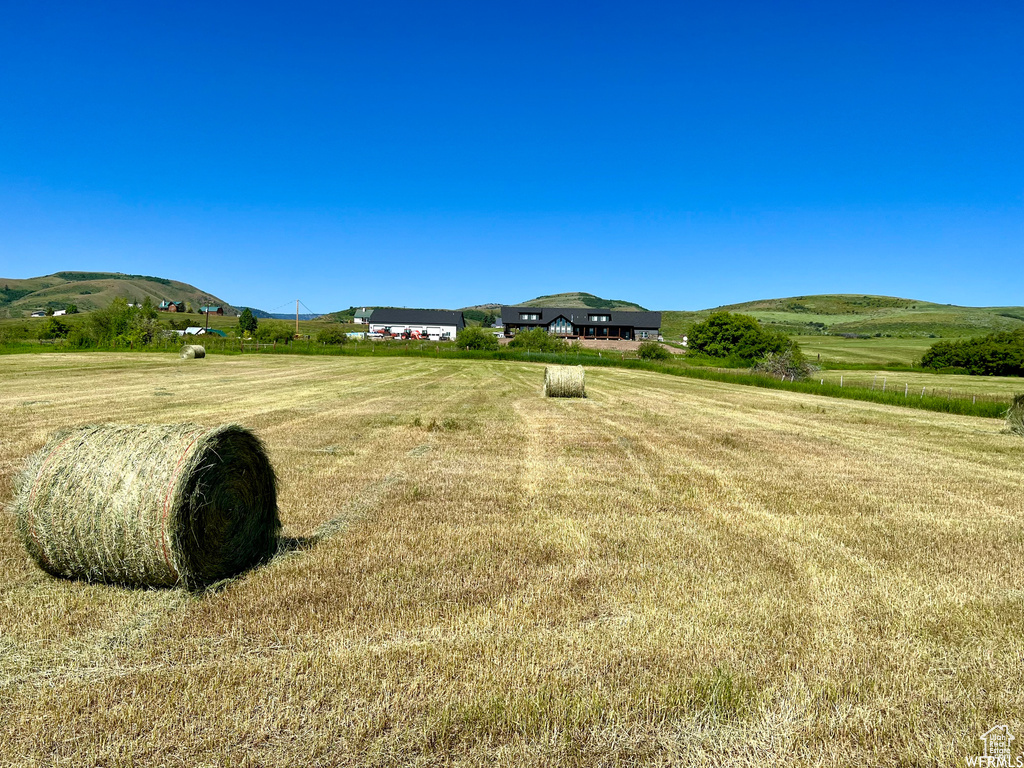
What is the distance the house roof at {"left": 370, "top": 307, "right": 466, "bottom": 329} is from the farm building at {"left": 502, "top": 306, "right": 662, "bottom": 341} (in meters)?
17.1

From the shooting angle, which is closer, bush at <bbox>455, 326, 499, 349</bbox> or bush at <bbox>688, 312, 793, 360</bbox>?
bush at <bbox>455, 326, 499, 349</bbox>

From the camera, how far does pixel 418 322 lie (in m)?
144

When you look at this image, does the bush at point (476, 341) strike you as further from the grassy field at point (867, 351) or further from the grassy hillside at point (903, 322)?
the grassy hillside at point (903, 322)

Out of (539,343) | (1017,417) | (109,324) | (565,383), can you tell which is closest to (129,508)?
A: (565,383)

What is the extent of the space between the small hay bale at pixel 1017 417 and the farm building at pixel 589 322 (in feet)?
354

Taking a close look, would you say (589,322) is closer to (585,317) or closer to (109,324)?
(585,317)

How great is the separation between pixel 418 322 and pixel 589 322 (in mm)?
41946

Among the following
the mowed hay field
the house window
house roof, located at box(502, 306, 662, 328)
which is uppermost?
house roof, located at box(502, 306, 662, 328)

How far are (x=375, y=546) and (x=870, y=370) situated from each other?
7793 cm

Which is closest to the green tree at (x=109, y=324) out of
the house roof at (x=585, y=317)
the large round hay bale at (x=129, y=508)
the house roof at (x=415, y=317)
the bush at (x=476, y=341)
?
the bush at (x=476, y=341)

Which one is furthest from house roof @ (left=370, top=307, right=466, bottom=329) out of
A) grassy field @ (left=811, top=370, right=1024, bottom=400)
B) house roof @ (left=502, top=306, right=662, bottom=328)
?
grassy field @ (left=811, top=370, right=1024, bottom=400)

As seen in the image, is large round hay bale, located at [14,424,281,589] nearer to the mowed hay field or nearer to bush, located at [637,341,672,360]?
the mowed hay field

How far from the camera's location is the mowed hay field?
4.05 meters

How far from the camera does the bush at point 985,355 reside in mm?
66625
